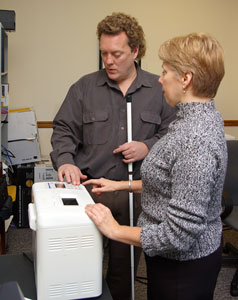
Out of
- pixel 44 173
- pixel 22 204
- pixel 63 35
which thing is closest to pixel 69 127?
pixel 44 173

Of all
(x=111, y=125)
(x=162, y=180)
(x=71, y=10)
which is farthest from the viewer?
(x=71, y=10)

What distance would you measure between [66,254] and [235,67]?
140 inches

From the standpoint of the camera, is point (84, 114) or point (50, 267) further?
point (84, 114)

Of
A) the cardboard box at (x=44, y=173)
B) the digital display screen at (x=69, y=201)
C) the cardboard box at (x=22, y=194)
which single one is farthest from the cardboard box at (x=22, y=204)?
the digital display screen at (x=69, y=201)

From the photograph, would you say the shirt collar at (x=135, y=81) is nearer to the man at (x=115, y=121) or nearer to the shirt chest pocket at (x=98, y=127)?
the man at (x=115, y=121)

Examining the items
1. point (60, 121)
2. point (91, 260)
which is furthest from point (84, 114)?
point (91, 260)

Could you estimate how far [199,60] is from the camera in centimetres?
96

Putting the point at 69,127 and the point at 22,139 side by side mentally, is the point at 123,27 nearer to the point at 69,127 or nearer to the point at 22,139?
the point at 69,127

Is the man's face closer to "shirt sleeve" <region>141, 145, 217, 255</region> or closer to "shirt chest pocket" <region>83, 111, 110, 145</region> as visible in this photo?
"shirt chest pocket" <region>83, 111, 110, 145</region>

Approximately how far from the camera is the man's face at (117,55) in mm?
1663

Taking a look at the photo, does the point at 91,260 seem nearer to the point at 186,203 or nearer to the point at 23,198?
the point at 186,203

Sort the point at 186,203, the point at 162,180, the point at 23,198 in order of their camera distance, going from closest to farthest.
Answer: the point at 186,203, the point at 162,180, the point at 23,198

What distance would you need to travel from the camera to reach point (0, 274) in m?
1.10

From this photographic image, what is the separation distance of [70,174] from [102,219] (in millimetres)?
485
